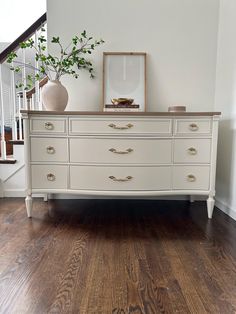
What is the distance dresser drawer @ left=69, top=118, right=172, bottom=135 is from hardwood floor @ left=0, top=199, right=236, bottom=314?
68cm

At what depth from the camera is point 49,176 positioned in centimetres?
174

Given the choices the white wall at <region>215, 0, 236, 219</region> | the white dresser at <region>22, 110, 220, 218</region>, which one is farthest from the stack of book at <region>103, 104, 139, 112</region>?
the white wall at <region>215, 0, 236, 219</region>

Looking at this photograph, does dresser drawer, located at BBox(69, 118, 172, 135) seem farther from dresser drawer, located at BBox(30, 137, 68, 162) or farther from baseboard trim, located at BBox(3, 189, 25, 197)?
baseboard trim, located at BBox(3, 189, 25, 197)

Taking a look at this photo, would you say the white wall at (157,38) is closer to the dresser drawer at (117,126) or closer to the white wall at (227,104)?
the white wall at (227,104)

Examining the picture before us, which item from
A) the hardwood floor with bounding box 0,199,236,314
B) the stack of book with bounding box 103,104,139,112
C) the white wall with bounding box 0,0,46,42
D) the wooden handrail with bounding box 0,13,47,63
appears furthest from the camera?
the white wall with bounding box 0,0,46,42

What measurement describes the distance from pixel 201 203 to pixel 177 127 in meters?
0.92

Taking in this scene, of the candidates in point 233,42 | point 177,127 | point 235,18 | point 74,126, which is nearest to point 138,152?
point 177,127

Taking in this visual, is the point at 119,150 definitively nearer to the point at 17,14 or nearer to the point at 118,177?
the point at 118,177

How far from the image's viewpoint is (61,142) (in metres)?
1.71

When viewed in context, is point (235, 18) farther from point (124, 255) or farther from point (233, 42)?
point (124, 255)

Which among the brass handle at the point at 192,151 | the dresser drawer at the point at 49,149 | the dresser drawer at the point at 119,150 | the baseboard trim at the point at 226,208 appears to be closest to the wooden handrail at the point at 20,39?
the dresser drawer at the point at 49,149

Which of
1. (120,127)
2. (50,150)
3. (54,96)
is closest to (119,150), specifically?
(120,127)

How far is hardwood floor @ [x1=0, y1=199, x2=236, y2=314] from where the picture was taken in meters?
0.92

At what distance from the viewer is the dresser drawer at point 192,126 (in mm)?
1706
